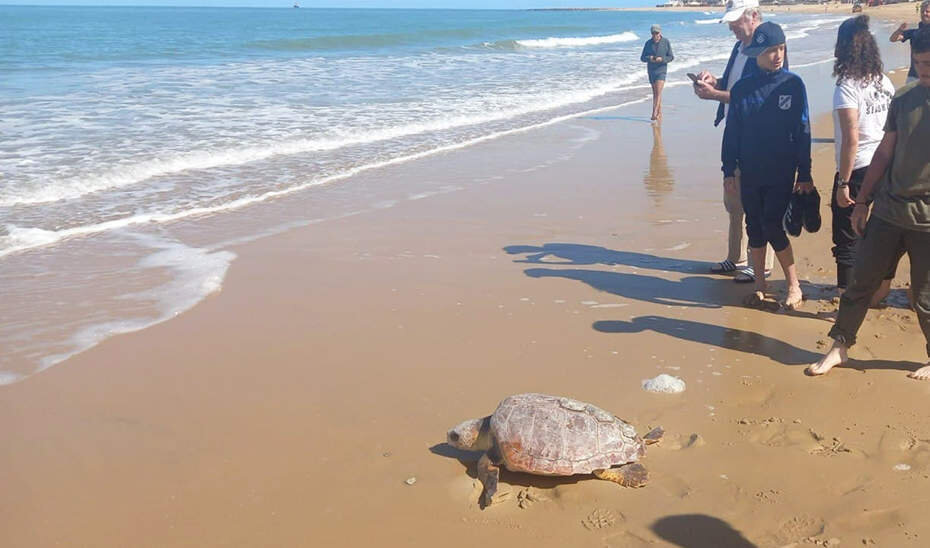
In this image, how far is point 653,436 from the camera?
3.89 m

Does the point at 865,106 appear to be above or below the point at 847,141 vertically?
above

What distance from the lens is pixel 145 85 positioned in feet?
66.6

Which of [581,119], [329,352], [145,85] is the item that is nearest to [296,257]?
[329,352]

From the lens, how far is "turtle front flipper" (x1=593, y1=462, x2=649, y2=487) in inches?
140

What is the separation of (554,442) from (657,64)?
12692 millimetres

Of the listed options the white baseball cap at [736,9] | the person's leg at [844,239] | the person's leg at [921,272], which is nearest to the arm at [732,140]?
the person's leg at [844,239]

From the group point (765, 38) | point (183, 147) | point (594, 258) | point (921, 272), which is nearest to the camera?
point (921, 272)

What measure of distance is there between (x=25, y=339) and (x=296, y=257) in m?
2.21

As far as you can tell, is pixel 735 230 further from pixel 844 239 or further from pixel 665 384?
pixel 665 384

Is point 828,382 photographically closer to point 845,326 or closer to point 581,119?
point 845,326

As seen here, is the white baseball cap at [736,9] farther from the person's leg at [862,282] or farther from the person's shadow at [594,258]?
the person's leg at [862,282]

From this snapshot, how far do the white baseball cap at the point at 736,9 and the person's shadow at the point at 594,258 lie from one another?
186 cm

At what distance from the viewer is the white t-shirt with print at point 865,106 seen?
4824 millimetres

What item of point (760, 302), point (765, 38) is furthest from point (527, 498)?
point (765, 38)
